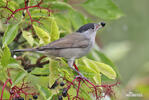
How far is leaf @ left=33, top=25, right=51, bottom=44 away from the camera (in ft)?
9.57

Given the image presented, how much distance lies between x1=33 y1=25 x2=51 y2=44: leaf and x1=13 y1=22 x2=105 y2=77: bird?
0.17ft

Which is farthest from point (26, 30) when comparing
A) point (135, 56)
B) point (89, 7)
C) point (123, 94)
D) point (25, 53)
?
point (135, 56)

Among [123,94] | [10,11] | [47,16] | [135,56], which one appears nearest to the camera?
[10,11]

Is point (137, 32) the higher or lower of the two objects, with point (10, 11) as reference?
lower

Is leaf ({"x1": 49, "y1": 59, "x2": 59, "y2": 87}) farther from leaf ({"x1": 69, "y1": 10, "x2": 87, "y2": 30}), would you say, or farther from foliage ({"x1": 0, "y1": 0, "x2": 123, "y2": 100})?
leaf ({"x1": 69, "y1": 10, "x2": 87, "y2": 30})

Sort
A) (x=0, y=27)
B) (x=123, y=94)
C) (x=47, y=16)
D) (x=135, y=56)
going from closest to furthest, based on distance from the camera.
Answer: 1. (x=47, y=16)
2. (x=0, y=27)
3. (x=123, y=94)
4. (x=135, y=56)

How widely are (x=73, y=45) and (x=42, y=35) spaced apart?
2.07 ft

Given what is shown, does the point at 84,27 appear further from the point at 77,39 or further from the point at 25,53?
the point at 25,53

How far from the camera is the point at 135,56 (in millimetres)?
8328

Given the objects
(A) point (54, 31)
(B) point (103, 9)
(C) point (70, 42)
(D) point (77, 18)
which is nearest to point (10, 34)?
(A) point (54, 31)

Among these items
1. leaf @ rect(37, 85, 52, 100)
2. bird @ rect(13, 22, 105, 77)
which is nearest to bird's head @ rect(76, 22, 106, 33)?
bird @ rect(13, 22, 105, 77)

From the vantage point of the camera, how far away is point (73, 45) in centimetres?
350

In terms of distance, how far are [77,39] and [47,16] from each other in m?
0.64

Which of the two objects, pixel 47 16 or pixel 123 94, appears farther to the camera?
pixel 123 94
